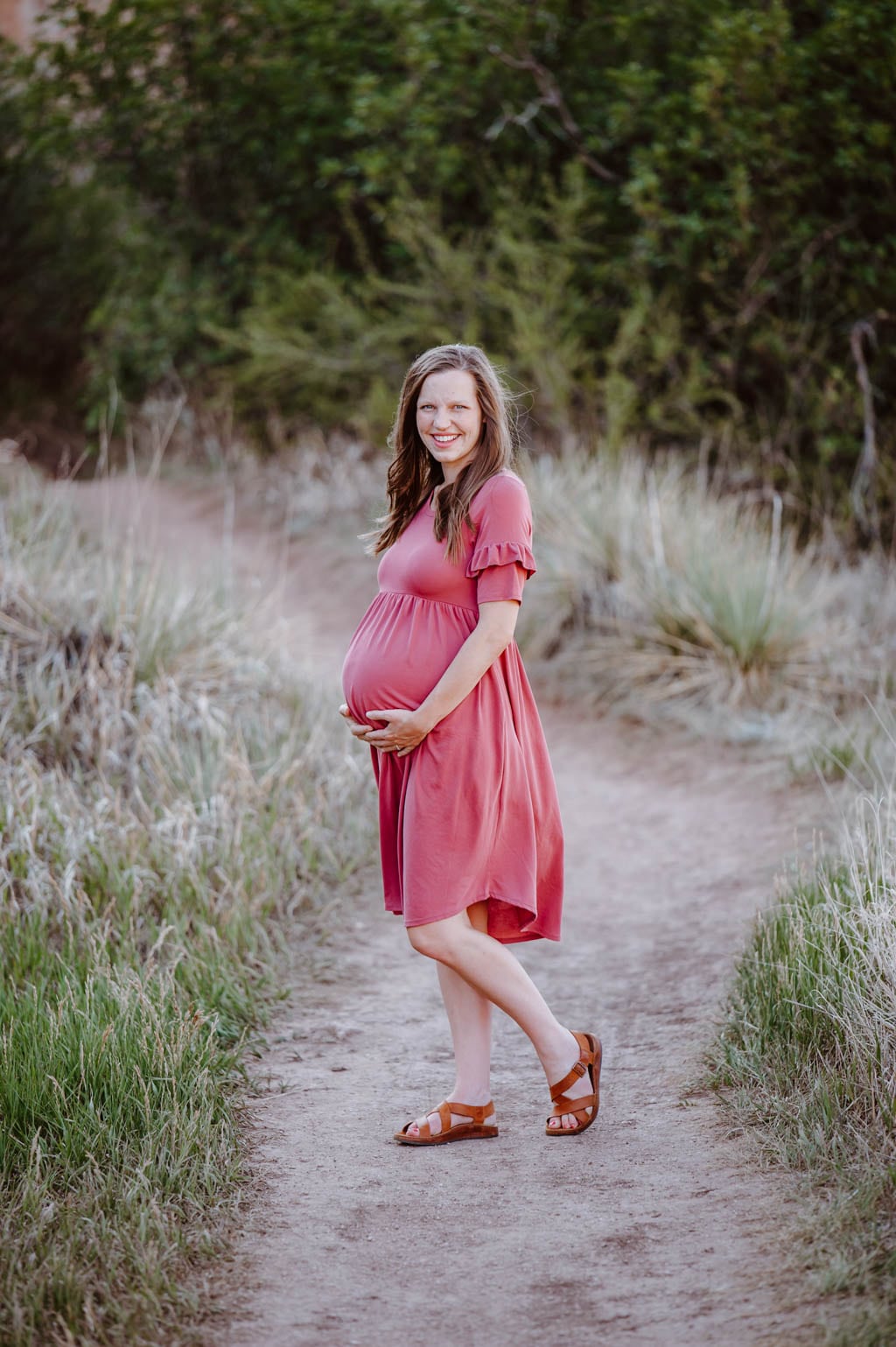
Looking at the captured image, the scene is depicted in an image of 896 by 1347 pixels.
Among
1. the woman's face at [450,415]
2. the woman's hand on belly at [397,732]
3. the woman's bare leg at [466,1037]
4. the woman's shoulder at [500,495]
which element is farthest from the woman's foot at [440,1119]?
the woman's face at [450,415]

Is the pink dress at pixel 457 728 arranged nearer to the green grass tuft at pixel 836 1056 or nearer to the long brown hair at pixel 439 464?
the long brown hair at pixel 439 464

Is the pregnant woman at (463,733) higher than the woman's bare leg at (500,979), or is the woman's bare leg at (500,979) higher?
the pregnant woman at (463,733)

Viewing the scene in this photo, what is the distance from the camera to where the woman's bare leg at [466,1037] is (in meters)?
3.29

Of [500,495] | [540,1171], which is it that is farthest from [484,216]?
[540,1171]

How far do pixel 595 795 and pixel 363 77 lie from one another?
21.8 feet

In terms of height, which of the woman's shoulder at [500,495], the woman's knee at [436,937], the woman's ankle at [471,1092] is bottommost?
the woman's ankle at [471,1092]

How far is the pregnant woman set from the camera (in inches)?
120

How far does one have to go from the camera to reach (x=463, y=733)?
3.08m

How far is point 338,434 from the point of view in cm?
1145

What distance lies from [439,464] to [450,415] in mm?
228

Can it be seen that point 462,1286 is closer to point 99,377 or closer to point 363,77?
point 363,77

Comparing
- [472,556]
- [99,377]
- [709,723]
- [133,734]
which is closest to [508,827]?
[472,556]

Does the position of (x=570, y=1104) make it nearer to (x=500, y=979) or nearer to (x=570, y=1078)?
(x=570, y=1078)

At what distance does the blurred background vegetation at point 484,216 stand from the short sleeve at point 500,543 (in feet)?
17.7
